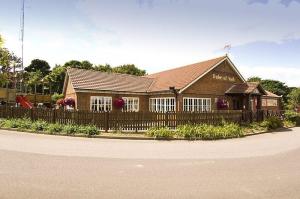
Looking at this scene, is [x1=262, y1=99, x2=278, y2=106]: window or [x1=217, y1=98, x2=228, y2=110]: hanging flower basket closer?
[x1=217, y1=98, x2=228, y2=110]: hanging flower basket

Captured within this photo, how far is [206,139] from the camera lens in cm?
1677

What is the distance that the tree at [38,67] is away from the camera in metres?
→ 81.2

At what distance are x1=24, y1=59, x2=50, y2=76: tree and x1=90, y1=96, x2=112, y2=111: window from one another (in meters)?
61.2

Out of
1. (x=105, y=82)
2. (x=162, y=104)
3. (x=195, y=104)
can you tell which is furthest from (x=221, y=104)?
(x=105, y=82)

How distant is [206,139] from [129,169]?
918cm

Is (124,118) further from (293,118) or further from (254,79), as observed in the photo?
(254,79)

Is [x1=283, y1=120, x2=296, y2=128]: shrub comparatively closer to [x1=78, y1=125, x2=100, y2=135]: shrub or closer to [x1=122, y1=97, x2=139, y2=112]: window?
[x1=122, y1=97, x2=139, y2=112]: window

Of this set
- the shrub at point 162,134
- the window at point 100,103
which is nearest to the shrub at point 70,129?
the shrub at point 162,134

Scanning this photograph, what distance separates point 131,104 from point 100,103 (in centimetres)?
374

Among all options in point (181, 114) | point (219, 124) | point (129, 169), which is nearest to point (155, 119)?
point (181, 114)

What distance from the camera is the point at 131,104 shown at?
28.5m

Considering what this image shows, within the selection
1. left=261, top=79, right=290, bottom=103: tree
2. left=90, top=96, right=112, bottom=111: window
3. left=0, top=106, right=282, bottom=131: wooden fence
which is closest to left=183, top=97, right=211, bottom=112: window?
left=0, top=106, right=282, bottom=131: wooden fence

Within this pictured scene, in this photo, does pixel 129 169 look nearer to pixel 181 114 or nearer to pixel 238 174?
pixel 238 174

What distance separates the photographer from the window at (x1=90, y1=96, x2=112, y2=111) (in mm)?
25500
